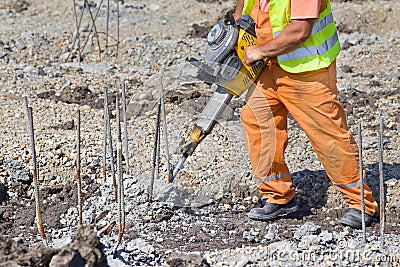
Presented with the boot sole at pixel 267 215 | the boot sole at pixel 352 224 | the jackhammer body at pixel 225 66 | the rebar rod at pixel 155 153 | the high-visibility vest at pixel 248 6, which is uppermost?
the high-visibility vest at pixel 248 6

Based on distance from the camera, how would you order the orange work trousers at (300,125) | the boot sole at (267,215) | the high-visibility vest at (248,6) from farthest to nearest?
the boot sole at (267,215) < the high-visibility vest at (248,6) < the orange work trousers at (300,125)

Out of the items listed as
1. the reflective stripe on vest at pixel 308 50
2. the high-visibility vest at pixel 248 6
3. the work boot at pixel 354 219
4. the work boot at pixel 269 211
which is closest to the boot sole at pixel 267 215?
the work boot at pixel 269 211

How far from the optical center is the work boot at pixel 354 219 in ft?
15.0

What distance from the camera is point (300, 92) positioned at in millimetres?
4375

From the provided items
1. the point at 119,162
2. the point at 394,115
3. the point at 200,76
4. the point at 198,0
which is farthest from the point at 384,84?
the point at 198,0

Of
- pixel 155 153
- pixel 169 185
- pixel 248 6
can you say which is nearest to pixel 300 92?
pixel 248 6

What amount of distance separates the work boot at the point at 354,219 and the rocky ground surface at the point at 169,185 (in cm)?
7

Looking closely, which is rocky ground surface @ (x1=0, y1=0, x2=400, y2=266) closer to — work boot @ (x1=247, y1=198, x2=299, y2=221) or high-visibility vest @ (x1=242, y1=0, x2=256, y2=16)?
work boot @ (x1=247, y1=198, x2=299, y2=221)

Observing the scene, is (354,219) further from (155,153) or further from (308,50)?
(155,153)

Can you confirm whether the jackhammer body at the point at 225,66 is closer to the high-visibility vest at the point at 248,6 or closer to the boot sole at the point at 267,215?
the high-visibility vest at the point at 248,6

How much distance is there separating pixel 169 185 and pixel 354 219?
3.79ft

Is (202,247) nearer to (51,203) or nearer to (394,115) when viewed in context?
(51,203)

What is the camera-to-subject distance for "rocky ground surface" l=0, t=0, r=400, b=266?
4059mm

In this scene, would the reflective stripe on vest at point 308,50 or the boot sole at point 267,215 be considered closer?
the reflective stripe on vest at point 308,50
